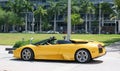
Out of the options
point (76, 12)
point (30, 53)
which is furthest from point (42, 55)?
point (76, 12)

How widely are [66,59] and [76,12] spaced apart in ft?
285

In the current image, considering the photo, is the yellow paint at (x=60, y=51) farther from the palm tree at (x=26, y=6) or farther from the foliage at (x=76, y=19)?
the palm tree at (x=26, y=6)

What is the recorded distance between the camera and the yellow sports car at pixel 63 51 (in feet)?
49.5

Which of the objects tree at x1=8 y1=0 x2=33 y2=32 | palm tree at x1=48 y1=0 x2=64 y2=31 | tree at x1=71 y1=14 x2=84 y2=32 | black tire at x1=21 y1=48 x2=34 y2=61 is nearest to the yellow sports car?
black tire at x1=21 y1=48 x2=34 y2=61

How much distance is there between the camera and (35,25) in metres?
115

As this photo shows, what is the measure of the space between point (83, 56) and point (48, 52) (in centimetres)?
167

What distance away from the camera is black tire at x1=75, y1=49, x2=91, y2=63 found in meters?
15.1

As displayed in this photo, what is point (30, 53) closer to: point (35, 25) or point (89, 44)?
point (89, 44)

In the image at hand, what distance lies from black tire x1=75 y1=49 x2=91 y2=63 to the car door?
37.4 inches

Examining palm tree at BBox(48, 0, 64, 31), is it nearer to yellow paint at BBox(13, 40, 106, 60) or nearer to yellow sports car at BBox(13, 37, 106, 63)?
yellow sports car at BBox(13, 37, 106, 63)

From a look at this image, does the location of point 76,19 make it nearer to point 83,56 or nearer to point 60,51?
point 60,51

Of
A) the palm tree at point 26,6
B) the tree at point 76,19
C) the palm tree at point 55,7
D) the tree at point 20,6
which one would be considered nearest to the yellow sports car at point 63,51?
the tree at point 76,19

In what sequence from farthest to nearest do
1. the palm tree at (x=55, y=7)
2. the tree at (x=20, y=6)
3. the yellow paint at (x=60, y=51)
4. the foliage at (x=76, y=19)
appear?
the tree at (x=20, y=6) < the palm tree at (x=55, y=7) < the foliage at (x=76, y=19) < the yellow paint at (x=60, y=51)

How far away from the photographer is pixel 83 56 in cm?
1509
